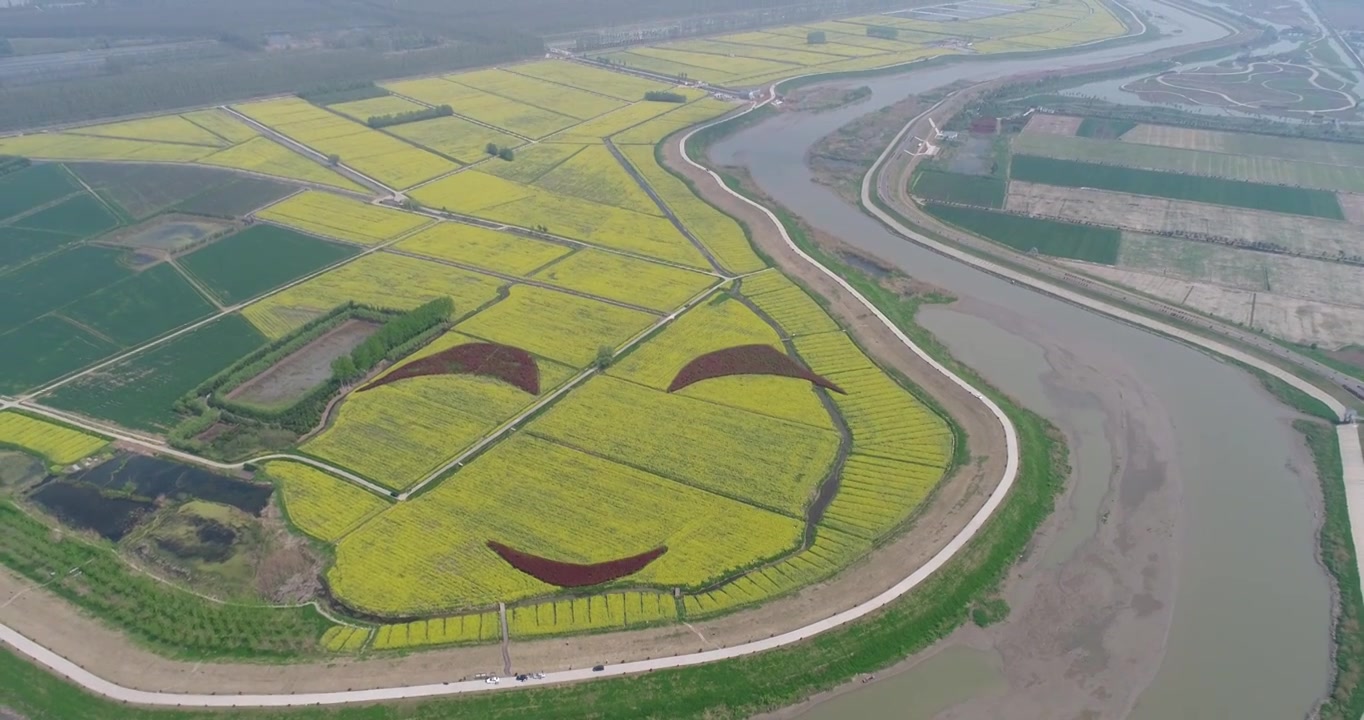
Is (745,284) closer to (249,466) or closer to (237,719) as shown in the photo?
(249,466)

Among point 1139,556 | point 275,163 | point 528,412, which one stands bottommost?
point 528,412

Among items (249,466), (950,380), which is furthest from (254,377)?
(950,380)

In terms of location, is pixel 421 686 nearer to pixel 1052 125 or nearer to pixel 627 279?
pixel 627 279

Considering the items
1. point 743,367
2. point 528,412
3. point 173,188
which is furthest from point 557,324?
point 173,188

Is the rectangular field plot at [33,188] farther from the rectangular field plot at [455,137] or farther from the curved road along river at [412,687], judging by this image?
the curved road along river at [412,687]

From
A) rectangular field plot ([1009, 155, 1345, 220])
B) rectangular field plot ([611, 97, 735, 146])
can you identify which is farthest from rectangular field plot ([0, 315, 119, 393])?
rectangular field plot ([1009, 155, 1345, 220])

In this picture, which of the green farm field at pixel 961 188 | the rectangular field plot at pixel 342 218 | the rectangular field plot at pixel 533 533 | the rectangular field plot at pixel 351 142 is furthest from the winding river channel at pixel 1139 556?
the rectangular field plot at pixel 351 142

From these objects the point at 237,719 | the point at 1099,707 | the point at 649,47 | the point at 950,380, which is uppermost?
the point at 649,47
